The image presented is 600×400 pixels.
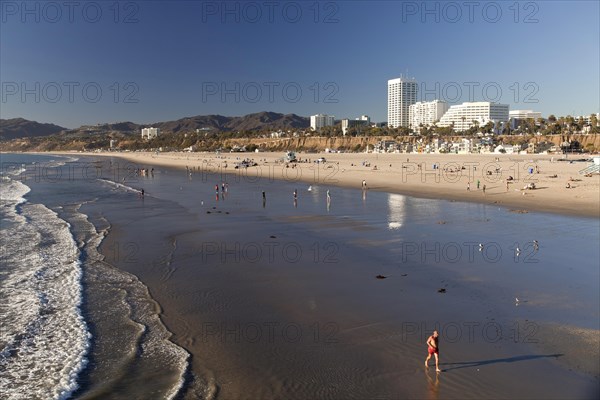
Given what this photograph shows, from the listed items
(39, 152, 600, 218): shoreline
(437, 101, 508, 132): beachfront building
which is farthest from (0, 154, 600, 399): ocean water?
(437, 101, 508, 132): beachfront building

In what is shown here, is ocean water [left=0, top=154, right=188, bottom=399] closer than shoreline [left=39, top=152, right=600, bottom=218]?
Yes

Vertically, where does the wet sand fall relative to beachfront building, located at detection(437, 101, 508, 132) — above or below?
below

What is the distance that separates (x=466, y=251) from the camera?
15.6 meters

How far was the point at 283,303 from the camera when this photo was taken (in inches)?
433

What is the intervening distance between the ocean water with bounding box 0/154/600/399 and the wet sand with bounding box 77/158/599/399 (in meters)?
0.05

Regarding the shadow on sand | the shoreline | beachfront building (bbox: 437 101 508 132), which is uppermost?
beachfront building (bbox: 437 101 508 132)

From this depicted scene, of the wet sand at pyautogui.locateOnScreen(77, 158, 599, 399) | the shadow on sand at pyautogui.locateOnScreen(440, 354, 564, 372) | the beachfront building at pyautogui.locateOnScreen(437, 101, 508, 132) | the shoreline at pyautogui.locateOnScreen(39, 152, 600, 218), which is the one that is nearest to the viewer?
the wet sand at pyautogui.locateOnScreen(77, 158, 599, 399)

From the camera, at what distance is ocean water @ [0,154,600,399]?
7402 mm

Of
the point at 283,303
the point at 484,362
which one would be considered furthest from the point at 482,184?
the point at 484,362

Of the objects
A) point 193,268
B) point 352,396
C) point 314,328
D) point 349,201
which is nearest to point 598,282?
point 314,328

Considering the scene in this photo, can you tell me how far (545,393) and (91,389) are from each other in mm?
6658

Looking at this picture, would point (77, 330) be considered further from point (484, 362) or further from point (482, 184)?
point (482, 184)

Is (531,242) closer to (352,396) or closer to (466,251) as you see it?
(466,251)

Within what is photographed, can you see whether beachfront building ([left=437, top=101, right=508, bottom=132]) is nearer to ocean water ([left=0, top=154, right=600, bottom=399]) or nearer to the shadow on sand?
ocean water ([left=0, top=154, right=600, bottom=399])
